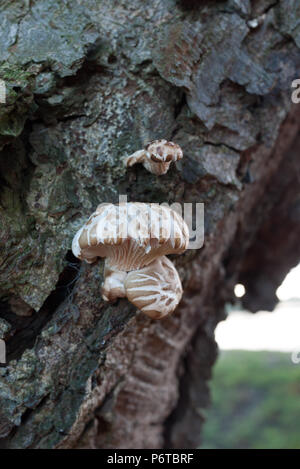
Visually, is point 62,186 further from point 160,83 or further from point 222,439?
point 222,439

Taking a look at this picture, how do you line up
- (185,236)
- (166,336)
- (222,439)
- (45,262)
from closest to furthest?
(185,236) → (45,262) → (166,336) → (222,439)

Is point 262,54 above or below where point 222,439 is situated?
above

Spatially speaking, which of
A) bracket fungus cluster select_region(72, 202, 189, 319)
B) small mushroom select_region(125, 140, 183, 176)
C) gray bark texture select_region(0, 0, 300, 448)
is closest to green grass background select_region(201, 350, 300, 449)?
gray bark texture select_region(0, 0, 300, 448)

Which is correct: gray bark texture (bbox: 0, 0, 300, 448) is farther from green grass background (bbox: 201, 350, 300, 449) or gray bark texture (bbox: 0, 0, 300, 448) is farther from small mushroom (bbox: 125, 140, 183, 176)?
green grass background (bbox: 201, 350, 300, 449)

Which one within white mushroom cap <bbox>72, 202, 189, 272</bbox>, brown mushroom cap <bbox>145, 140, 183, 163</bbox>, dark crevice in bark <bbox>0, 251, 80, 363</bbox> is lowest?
dark crevice in bark <bbox>0, 251, 80, 363</bbox>
